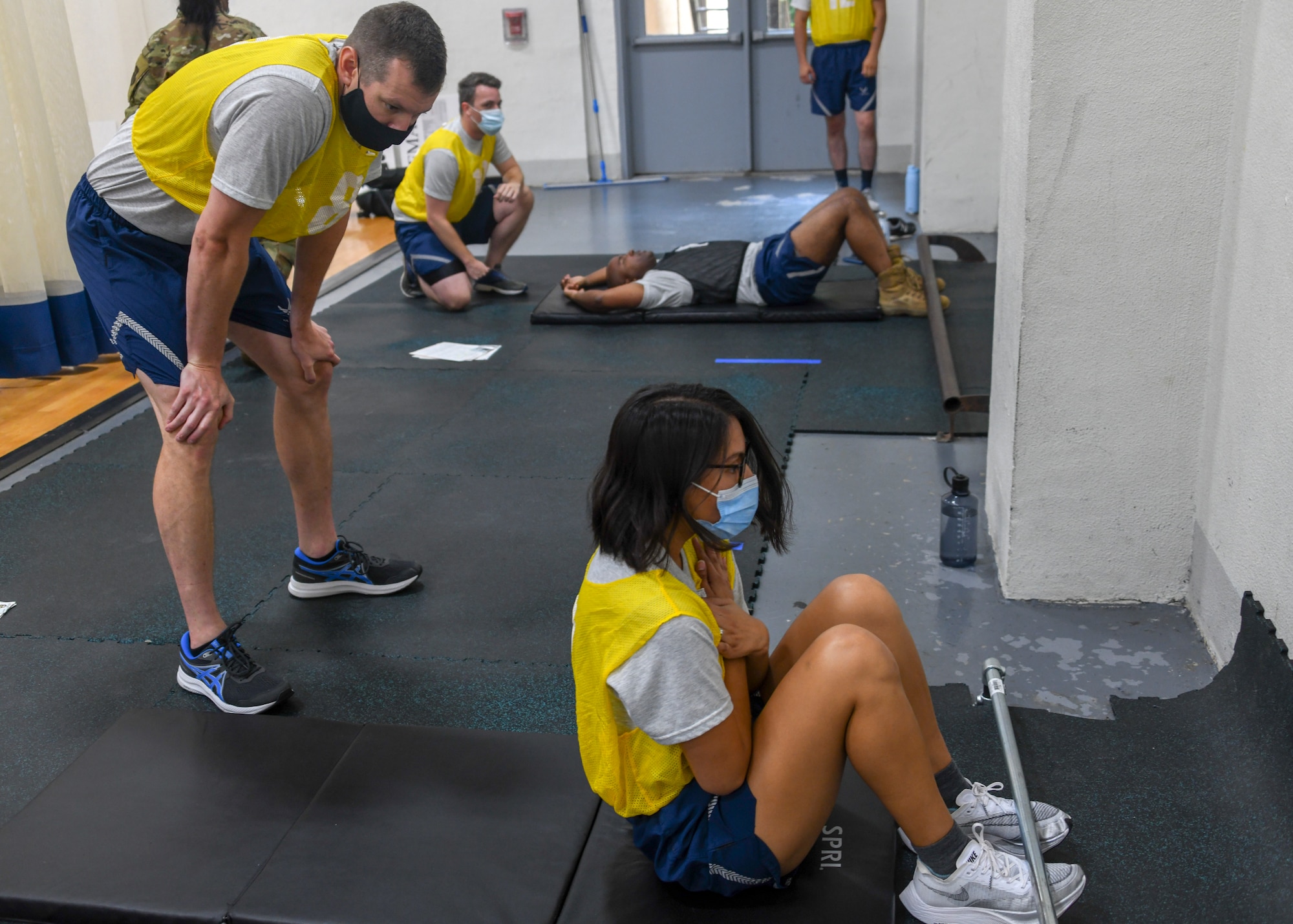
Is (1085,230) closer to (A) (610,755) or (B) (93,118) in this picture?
(A) (610,755)

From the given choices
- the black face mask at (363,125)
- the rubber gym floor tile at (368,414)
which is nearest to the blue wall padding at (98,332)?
the rubber gym floor tile at (368,414)

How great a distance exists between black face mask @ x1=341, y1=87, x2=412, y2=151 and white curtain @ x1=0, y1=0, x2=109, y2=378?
8.75 ft

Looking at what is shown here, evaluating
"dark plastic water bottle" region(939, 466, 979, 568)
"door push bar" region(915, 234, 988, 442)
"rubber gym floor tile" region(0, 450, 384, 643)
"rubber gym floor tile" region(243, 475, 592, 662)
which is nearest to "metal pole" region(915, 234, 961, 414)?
"door push bar" region(915, 234, 988, 442)

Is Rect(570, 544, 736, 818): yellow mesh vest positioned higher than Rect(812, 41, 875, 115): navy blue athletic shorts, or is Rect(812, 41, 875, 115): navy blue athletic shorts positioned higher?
Rect(812, 41, 875, 115): navy blue athletic shorts

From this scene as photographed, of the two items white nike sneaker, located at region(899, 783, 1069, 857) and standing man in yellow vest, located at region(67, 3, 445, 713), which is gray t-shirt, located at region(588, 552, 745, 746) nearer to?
white nike sneaker, located at region(899, 783, 1069, 857)

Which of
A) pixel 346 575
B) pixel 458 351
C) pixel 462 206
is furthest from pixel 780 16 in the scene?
pixel 346 575

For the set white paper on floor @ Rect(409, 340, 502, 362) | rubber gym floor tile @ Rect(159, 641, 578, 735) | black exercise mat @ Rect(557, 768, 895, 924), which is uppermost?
black exercise mat @ Rect(557, 768, 895, 924)

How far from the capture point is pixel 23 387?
4367mm

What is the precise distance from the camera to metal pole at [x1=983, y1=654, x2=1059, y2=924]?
1.38 m

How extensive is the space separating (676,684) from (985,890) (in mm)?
559

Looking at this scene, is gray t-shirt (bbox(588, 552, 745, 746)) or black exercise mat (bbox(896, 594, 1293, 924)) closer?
gray t-shirt (bbox(588, 552, 745, 746))

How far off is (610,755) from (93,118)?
5.63 m

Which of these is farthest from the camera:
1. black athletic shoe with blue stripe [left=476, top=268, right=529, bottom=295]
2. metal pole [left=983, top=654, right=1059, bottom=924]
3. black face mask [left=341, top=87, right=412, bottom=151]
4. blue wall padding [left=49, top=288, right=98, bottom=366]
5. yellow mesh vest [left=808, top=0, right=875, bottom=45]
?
yellow mesh vest [left=808, top=0, right=875, bottom=45]

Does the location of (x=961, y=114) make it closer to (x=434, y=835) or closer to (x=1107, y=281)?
(x=1107, y=281)
